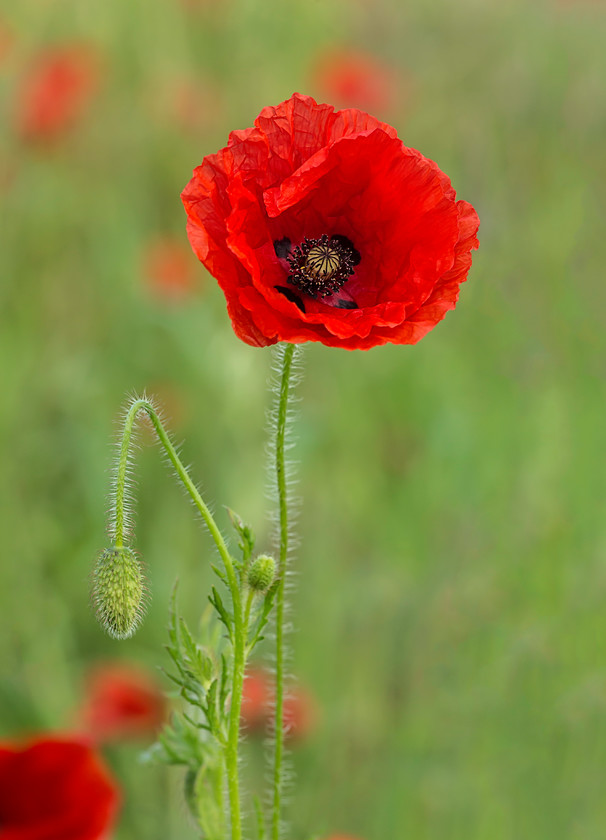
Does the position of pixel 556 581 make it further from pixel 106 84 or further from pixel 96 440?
pixel 106 84

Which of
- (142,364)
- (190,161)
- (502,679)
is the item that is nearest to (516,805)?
(502,679)

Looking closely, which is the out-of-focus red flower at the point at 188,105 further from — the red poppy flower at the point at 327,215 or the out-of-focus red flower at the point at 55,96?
the red poppy flower at the point at 327,215

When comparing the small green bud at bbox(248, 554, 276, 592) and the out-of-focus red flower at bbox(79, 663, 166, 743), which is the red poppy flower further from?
the out-of-focus red flower at bbox(79, 663, 166, 743)

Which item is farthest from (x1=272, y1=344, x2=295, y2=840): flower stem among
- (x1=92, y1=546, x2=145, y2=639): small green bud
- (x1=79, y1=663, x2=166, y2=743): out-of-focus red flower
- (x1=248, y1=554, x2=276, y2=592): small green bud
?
(x1=79, y1=663, x2=166, y2=743): out-of-focus red flower

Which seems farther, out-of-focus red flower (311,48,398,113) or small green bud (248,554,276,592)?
out-of-focus red flower (311,48,398,113)

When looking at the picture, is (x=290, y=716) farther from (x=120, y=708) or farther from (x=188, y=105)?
(x=188, y=105)

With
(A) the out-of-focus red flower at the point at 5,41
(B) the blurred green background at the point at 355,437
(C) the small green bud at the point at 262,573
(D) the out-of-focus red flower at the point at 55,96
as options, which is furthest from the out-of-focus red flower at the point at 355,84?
Result: (C) the small green bud at the point at 262,573
